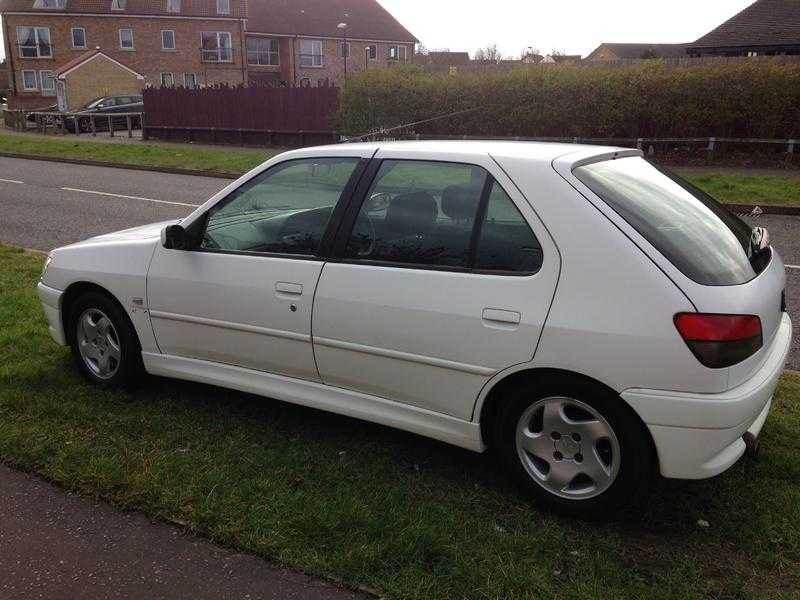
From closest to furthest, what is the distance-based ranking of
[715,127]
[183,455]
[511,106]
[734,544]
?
[734,544] → [183,455] → [715,127] → [511,106]

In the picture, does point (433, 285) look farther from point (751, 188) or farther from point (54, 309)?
point (751, 188)

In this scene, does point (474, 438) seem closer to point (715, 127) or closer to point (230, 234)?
point (230, 234)

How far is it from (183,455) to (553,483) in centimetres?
181

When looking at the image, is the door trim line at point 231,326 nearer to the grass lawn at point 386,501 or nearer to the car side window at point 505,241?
the grass lawn at point 386,501

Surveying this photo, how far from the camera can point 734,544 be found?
304 centimetres

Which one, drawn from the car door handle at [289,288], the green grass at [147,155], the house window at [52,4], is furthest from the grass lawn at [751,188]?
the house window at [52,4]

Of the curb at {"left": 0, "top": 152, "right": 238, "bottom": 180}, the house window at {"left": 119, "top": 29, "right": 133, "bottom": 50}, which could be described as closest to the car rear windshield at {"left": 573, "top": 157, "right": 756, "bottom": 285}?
the curb at {"left": 0, "top": 152, "right": 238, "bottom": 180}

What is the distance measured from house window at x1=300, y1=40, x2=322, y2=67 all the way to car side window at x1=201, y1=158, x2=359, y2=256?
60793 mm

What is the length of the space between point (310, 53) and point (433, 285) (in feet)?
204

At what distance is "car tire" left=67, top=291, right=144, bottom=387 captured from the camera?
14.6 ft

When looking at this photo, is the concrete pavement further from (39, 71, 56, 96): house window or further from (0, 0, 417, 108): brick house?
(39, 71, 56, 96): house window

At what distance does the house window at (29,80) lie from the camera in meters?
52.4

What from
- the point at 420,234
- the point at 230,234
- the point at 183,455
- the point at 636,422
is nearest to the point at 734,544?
the point at 636,422

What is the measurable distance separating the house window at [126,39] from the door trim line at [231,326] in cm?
5610
